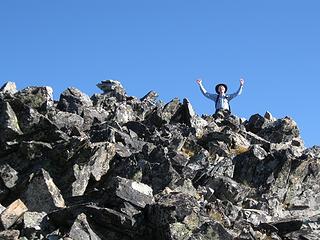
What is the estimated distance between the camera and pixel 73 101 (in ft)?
158

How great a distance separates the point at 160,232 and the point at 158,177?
8518 mm

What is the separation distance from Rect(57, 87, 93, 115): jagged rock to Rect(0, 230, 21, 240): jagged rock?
2295cm

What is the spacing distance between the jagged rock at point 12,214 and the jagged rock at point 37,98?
16886 millimetres

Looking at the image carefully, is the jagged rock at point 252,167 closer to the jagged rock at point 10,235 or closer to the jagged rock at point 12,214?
the jagged rock at point 12,214

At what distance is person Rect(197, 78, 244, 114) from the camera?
2297 inches

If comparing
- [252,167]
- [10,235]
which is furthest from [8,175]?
[252,167]

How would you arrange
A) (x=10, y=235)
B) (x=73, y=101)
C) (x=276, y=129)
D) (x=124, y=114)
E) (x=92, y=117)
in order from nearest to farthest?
(x=10, y=235) < (x=92, y=117) < (x=73, y=101) < (x=124, y=114) < (x=276, y=129)

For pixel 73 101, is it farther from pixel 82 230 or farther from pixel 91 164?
pixel 82 230

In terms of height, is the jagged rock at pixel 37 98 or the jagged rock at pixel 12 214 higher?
the jagged rock at pixel 37 98

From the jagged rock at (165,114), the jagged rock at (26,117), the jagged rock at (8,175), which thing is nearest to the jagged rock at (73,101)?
the jagged rock at (165,114)

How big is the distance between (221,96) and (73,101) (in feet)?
58.4

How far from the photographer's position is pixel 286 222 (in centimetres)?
2819

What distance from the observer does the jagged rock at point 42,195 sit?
27.9 m

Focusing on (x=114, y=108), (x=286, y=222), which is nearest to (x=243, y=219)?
(x=286, y=222)
